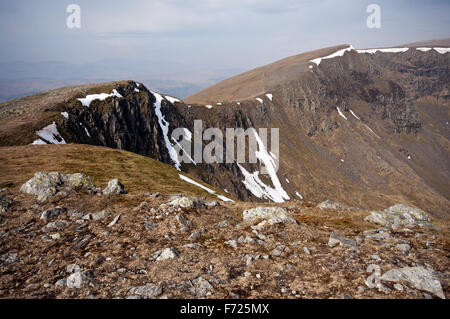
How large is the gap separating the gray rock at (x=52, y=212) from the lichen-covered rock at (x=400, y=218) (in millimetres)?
22658

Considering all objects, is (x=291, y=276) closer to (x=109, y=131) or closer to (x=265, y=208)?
(x=265, y=208)

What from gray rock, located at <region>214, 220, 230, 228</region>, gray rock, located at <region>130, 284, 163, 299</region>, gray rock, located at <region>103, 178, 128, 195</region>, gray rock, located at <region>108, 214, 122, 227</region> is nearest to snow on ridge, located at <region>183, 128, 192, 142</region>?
gray rock, located at <region>103, 178, 128, 195</region>

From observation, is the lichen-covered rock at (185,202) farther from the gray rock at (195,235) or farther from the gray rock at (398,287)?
the gray rock at (398,287)

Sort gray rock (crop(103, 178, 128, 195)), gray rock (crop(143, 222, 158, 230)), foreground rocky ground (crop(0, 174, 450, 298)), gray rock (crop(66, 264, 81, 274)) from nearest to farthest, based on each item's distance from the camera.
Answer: foreground rocky ground (crop(0, 174, 450, 298)) → gray rock (crop(66, 264, 81, 274)) → gray rock (crop(143, 222, 158, 230)) → gray rock (crop(103, 178, 128, 195))

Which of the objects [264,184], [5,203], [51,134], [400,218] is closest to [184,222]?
[5,203]

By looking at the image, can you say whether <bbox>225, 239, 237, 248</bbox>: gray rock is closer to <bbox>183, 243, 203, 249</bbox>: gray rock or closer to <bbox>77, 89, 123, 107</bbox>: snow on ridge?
<bbox>183, 243, 203, 249</bbox>: gray rock

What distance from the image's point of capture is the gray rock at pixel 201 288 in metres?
9.34

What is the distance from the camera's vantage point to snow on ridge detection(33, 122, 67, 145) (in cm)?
5852

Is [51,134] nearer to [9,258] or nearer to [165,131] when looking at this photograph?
[9,258]

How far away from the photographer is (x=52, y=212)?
15883 mm

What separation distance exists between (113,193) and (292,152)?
17646 centimetres

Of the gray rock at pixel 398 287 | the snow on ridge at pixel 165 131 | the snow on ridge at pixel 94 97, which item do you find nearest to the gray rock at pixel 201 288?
the gray rock at pixel 398 287

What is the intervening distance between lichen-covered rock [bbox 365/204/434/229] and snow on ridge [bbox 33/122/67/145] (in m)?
67.7

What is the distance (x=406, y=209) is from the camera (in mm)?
20344
